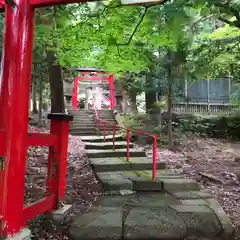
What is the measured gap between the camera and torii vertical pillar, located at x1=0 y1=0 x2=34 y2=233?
2816 mm

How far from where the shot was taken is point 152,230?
3738 mm

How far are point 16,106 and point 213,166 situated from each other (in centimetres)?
647

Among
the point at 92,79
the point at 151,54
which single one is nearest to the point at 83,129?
the point at 92,79

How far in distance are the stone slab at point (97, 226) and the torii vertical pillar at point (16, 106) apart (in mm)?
919

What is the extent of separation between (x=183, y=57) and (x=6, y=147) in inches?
322

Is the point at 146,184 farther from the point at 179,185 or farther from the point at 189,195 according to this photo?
the point at 189,195

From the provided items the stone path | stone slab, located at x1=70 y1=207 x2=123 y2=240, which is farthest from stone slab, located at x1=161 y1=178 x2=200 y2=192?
stone slab, located at x1=70 y1=207 x2=123 y2=240

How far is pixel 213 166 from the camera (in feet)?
26.5

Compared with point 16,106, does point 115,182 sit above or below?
below

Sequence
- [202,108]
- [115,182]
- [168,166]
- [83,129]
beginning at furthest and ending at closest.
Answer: [202,108] → [83,129] → [168,166] → [115,182]

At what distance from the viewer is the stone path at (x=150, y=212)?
3.70 metres

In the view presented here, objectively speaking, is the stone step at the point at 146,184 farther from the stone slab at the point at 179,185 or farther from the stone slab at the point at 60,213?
the stone slab at the point at 60,213

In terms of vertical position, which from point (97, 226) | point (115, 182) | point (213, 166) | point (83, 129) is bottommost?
point (213, 166)

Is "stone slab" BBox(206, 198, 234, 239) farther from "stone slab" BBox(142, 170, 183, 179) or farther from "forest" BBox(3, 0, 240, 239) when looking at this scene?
"stone slab" BBox(142, 170, 183, 179)
